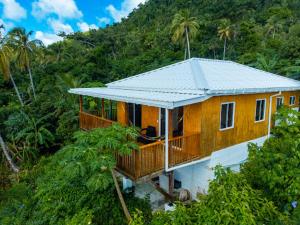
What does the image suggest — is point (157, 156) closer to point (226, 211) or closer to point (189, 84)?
point (189, 84)

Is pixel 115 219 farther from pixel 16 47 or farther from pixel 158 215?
pixel 16 47

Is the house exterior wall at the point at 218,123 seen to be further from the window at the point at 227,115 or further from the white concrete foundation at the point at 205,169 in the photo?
the white concrete foundation at the point at 205,169

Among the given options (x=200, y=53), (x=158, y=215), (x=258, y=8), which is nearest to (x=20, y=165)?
(x=158, y=215)

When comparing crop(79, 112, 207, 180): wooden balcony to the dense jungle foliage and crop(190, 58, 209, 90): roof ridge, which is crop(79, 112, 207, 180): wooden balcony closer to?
the dense jungle foliage

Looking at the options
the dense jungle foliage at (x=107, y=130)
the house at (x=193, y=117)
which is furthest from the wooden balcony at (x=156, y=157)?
the dense jungle foliage at (x=107, y=130)

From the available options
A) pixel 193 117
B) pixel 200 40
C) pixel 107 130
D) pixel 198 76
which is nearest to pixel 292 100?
pixel 198 76

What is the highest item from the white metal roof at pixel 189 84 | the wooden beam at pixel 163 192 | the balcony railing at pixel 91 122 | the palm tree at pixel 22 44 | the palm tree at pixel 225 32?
the palm tree at pixel 225 32
